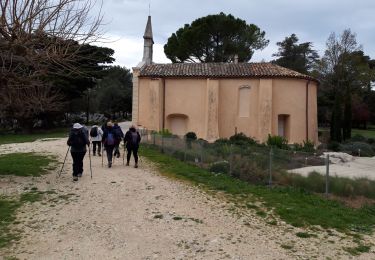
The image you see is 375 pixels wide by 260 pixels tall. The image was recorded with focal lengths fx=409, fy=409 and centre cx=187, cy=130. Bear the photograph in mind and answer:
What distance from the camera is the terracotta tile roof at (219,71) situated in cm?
2850

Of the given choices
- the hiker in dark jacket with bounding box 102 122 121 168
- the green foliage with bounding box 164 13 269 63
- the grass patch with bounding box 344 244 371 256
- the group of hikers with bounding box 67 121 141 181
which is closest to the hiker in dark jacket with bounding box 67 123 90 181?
the group of hikers with bounding box 67 121 141 181

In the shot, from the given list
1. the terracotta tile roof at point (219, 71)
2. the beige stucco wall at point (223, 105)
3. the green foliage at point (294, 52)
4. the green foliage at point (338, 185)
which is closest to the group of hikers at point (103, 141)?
the green foliage at point (338, 185)

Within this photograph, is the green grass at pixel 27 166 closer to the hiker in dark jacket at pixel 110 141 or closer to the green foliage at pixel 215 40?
the hiker in dark jacket at pixel 110 141

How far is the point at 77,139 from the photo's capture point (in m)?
11.8

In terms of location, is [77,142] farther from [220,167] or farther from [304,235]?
[304,235]

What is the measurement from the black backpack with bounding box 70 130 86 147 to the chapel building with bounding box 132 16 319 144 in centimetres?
1700

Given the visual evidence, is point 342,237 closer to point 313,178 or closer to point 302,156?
point 313,178

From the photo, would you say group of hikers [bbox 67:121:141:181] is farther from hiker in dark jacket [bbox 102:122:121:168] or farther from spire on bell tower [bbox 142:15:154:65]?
spire on bell tower [bbox 142:15:154:65]

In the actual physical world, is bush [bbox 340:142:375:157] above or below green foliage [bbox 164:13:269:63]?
below

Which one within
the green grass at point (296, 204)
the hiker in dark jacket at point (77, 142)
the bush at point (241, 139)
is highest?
the hiker in dark jacket at point (77, 142)

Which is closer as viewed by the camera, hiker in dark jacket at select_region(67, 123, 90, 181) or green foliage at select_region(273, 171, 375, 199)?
green foliage at select_region(273, 171, 375, 199)

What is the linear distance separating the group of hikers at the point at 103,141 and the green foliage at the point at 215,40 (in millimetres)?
23220

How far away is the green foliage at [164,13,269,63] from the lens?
39000mm

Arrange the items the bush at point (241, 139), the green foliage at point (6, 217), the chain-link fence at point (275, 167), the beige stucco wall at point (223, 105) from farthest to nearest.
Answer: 1. the beige stucco wall at point (223, 105)
2. the bush at point (241, 139)
3. the chain-link fence at point (275, 167)
4. the green foliage at point (6, 217)
